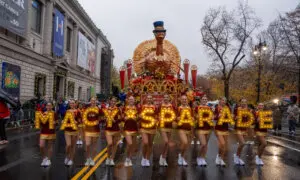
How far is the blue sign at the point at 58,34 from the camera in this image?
36.0 metres

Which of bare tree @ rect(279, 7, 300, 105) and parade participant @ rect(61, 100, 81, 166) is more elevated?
bare tree @ rect(279, 7, 300, 105)

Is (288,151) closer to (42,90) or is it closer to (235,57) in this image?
(235,57)

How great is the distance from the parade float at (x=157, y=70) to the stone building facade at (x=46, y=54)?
8.83 metres

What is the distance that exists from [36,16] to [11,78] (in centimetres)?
1072

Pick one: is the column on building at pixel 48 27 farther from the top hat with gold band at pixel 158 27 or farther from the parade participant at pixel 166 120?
the parade participant at pixel 166 120

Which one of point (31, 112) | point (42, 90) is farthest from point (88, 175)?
point (42, 90)

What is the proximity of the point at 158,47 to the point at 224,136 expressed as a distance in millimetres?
6721

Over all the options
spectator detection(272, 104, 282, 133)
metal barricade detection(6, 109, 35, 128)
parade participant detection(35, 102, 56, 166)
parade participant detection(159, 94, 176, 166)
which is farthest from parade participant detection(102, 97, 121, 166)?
spectator detection(272, 104, 282, 133)

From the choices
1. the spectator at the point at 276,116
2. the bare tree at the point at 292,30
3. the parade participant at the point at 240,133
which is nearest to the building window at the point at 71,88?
the bare tree at the point at 292,30

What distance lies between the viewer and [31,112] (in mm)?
22219

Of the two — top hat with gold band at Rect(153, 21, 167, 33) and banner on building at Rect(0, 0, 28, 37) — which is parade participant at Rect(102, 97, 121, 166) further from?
banner on building at Rect(0, 0, 28, 37)

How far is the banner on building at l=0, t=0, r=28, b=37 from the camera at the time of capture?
72.1 ft

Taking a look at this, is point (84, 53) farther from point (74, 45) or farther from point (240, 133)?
point (240, 133)

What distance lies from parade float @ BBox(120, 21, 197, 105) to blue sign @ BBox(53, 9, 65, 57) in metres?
23.1
